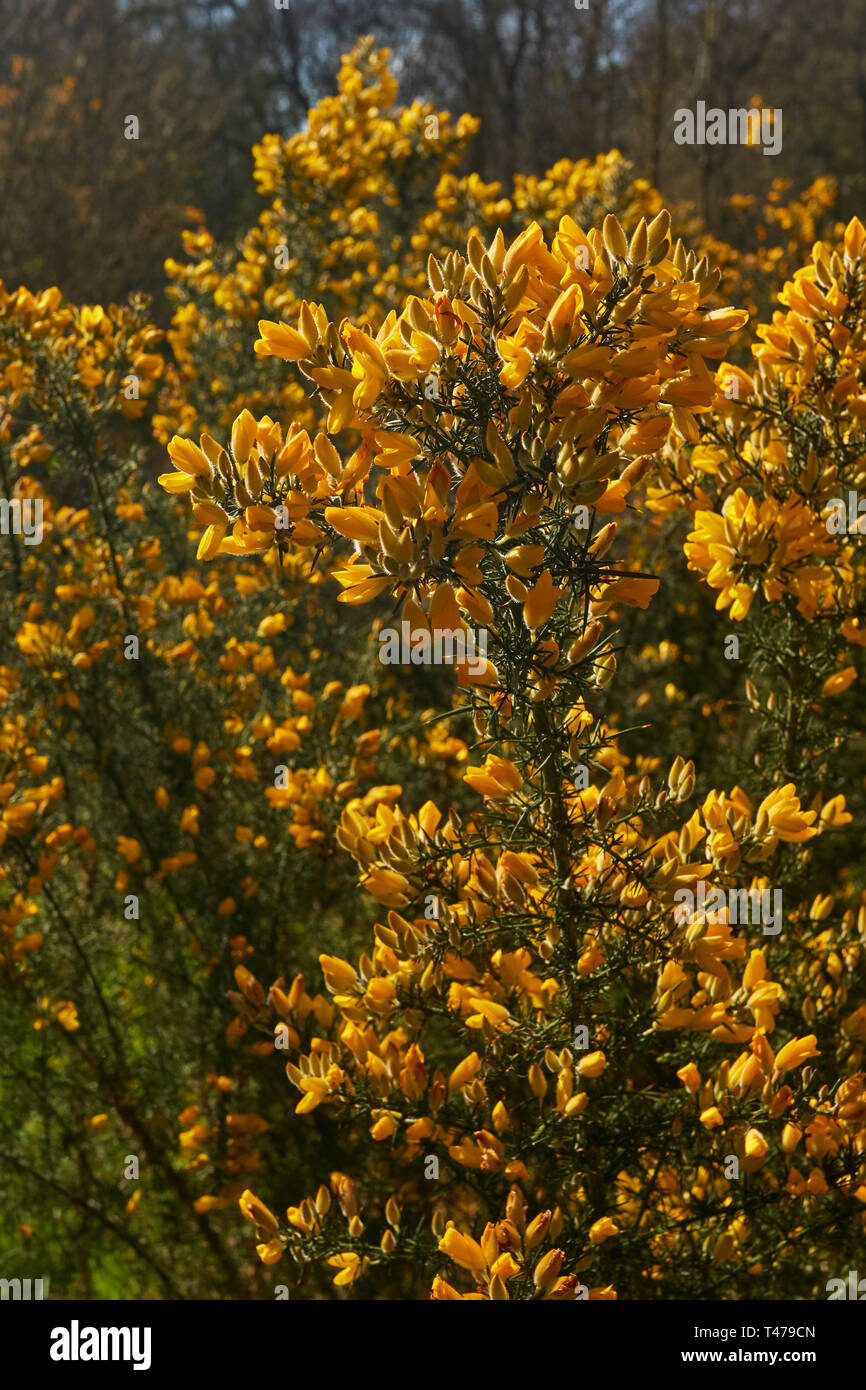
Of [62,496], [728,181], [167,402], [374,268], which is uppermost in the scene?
[728,181]

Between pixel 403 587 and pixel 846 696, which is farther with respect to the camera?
pixel 846 696

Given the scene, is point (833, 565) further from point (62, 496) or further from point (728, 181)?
point (728, 181)

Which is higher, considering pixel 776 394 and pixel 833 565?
pixel 776 394

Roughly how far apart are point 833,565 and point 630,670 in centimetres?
200

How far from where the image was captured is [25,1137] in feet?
10.5

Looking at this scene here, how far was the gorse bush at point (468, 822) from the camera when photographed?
123 cm

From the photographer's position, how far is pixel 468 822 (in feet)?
Answer: 5.82

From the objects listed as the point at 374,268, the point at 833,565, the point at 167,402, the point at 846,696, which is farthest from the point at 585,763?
the point at 374,268

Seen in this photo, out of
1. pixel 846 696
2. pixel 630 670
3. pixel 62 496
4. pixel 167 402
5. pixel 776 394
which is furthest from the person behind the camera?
pixel 167 402

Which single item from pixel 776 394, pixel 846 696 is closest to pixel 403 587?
pixel 776 394

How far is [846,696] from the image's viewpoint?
3.42 m

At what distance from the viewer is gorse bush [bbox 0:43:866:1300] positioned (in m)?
1.23
